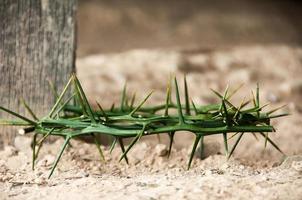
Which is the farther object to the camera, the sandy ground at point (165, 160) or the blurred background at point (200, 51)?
the blurred background at point (200, 51)

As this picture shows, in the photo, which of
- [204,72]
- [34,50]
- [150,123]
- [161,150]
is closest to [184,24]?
[204,72]

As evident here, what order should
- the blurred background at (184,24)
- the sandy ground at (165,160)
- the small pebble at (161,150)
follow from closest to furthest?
the sandy ground at (165,160) → the small pebble at (161,150) → the blurred background at (184,24)

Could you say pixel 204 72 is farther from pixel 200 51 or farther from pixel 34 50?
pixel 34 50

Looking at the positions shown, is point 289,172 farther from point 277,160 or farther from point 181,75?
point 181,75

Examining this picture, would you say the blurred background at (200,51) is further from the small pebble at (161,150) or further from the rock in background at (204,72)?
the small pebble at (161,150)

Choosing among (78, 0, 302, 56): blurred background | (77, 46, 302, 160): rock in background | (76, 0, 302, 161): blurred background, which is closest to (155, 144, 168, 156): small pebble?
(76, 0, 302, 161): blurred background

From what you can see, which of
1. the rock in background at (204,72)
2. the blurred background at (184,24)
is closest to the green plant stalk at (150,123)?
the rock in background at (204,72)

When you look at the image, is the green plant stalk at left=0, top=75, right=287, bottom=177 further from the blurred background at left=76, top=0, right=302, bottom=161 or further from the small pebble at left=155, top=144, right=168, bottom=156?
the blurred background at left=76, top=0, right=302, bottom=161

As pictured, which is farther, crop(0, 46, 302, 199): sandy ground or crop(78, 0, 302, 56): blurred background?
crop(78, 0, 302, 56): blurred background
